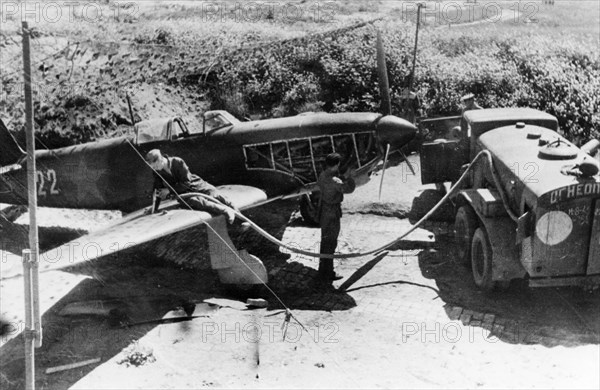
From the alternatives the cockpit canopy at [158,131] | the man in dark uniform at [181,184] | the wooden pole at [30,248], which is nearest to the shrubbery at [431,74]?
the cockpit canopy at [158,131]

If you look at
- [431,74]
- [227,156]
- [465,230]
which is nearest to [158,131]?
[227,156]

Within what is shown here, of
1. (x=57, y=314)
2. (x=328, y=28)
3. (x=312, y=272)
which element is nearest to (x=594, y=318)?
(x=312, y=272)

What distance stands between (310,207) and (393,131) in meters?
2.20

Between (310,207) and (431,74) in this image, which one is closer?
(310,207)

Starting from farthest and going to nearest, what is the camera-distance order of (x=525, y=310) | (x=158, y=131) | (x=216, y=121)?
(x=216, y=121) < (x=158, y=131) < (x=525, y=310)

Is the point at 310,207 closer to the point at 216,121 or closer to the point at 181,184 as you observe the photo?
the point at 216,121

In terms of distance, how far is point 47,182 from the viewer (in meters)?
11.2

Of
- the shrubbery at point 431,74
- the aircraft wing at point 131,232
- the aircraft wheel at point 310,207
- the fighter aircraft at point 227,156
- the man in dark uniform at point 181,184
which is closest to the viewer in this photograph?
the aircraft wing at point 131,232

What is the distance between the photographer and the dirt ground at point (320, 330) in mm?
6844

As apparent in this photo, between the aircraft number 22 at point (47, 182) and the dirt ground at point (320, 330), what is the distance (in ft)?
6.09

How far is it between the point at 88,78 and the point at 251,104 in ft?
15.0

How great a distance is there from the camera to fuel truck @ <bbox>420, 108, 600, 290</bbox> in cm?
762

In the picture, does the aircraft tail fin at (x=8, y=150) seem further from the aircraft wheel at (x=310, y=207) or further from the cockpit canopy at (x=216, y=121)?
the aircraft wheel at (x=310, y=207)

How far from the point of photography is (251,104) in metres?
16.8
